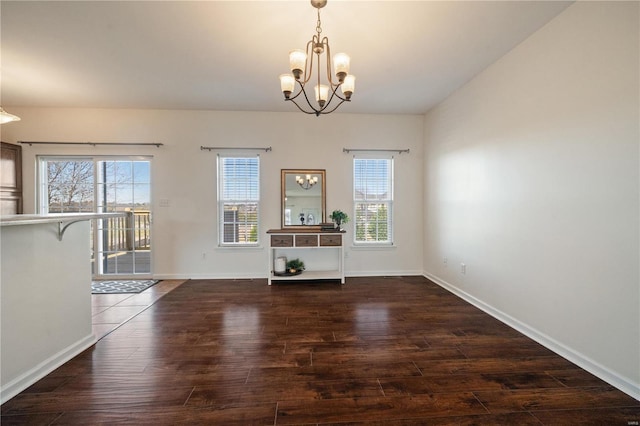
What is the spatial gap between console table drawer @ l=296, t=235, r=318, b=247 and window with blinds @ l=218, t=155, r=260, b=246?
857mm

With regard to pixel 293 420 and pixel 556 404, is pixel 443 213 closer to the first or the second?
pixel 556 404

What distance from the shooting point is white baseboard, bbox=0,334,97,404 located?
1586mm

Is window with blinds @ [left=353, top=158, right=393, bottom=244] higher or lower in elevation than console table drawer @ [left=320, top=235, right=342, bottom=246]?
higher

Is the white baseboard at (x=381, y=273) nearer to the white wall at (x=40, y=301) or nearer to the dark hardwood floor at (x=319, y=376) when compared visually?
the dark hardwood floor at (x=319, y=376)

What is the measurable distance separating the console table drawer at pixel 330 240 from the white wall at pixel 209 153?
475mm

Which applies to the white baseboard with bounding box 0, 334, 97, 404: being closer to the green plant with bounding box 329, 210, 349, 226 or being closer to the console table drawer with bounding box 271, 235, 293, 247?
the console table drawer with bounding box 271, 235, 293, 247

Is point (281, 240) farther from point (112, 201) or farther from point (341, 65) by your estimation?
point (112, 201)

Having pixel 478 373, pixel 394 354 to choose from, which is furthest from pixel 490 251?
pixel 394 354

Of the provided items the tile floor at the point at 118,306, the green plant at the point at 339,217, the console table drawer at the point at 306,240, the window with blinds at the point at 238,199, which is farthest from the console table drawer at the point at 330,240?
the tile floor at the point at 118,306

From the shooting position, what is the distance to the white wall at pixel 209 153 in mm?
4121

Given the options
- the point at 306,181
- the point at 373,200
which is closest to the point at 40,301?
the point at 306,181

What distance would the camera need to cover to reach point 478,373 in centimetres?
181

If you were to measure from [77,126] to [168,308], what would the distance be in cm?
343

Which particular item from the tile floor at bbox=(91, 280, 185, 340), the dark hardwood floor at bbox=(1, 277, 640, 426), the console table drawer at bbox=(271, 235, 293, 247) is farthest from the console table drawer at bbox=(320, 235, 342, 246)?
the tile floor at bbox=(91, 280, 185, 340)
